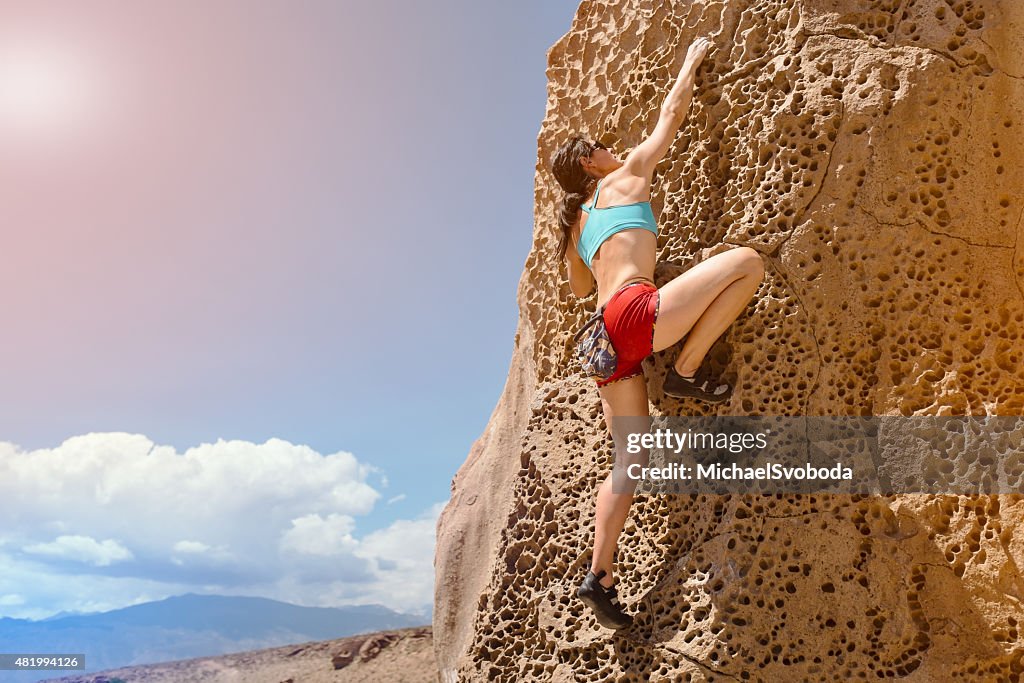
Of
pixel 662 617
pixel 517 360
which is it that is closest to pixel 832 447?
pixel 662 617

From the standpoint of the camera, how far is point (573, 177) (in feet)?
10.6

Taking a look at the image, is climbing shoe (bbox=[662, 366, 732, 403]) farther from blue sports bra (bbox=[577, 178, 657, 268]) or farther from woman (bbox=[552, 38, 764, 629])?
blue sports bra (bbox=[577, 178, 657, 268])

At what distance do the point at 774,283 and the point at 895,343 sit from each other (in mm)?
442

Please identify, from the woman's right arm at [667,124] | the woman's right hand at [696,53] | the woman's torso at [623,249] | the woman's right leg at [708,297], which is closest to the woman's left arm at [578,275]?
the woman's torso at [623,249]

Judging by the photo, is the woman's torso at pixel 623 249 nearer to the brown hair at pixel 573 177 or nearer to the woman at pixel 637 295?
the woman at pixel 637 295

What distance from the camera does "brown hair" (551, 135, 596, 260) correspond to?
10.6 ft

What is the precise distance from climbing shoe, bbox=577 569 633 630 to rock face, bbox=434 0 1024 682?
0.28ft

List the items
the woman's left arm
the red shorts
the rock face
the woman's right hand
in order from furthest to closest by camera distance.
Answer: the woman's left arm, the woman's right hand, the red shorts, the rock face

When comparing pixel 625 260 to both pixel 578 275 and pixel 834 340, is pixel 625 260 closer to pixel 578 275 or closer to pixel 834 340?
pixel 578 275

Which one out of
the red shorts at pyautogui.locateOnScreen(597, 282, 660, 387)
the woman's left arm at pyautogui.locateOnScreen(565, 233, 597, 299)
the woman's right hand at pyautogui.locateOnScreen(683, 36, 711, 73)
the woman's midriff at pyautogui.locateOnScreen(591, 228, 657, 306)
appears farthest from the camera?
the woman's left arm at pyautogui.locateOnScreen(565, 233, 597, 299)

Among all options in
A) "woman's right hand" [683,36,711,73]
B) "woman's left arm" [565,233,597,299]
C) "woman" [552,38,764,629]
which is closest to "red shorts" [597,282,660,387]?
"woman" [552,38,764,629]

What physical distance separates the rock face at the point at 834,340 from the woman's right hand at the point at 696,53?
4cm

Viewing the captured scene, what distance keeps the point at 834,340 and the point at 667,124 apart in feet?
3.15

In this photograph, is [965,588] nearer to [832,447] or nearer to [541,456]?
[832,447]
